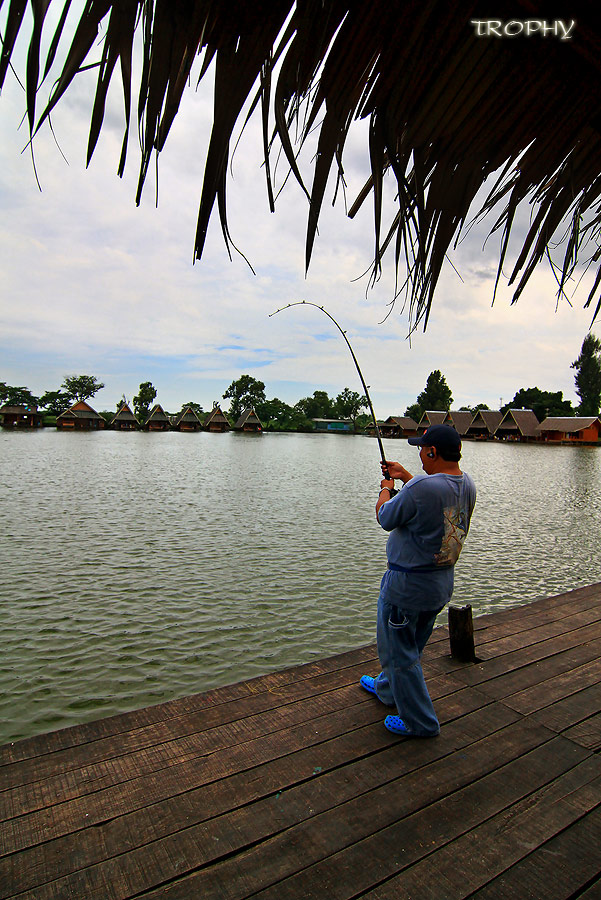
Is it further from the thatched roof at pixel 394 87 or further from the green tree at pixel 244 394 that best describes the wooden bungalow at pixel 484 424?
the thatched roof at pixel 394 87

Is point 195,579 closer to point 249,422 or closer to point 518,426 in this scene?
point 518,426

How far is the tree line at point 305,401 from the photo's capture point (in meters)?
73.8

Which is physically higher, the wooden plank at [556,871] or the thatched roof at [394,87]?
the thatched roof at [394,87]

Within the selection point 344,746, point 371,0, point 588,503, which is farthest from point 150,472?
point 371,0

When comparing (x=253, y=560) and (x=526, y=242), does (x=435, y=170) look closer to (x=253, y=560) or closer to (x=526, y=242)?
(x=526, y=242)

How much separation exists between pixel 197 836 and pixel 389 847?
2.17ft

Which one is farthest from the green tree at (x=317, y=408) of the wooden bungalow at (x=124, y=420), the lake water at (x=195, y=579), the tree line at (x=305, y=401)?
the lake water at (x=195, y=579)

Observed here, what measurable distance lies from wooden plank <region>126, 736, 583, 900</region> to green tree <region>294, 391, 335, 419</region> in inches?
3910

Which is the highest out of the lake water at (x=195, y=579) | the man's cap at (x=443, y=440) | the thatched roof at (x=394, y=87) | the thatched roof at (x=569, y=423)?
the thatched roof at (x=569, y=423)

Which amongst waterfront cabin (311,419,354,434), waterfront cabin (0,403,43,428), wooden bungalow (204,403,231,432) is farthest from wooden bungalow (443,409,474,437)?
waterfront cabin (0,403,43,428)

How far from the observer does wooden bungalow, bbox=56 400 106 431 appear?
76812 millimetres

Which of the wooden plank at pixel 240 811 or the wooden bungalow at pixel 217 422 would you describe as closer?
the wooden plank at pixel 240 811

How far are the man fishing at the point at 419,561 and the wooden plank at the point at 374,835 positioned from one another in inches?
12.7

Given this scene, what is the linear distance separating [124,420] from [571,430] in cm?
6506
